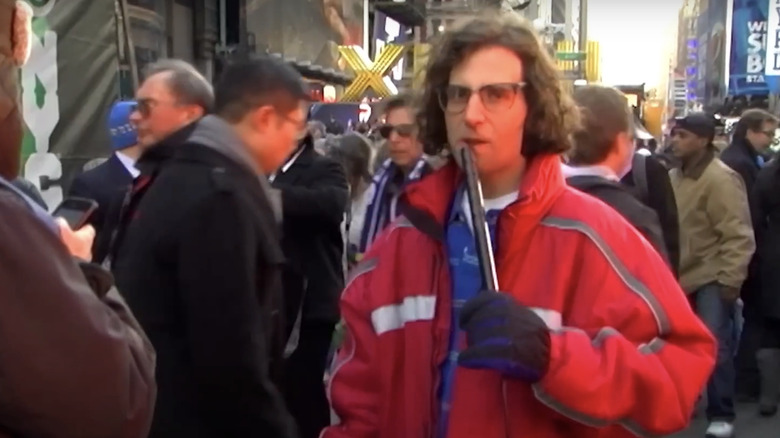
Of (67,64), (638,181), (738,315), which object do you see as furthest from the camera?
(738,315)

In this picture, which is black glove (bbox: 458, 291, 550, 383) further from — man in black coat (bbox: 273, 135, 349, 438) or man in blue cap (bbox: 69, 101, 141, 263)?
man in blue cap (bbox: 69, 101, 141, 263)

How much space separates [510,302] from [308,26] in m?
23.0

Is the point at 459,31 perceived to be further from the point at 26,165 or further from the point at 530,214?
the point at 26,165

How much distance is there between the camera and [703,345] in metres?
2.54

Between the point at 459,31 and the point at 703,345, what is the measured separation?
34.3 inches

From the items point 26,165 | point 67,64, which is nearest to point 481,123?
point 26,165

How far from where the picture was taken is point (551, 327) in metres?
2.45

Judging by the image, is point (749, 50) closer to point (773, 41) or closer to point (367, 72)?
point (773, 41)

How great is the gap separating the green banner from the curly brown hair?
15.7ft

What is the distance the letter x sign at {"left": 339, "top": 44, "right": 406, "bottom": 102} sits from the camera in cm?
2527

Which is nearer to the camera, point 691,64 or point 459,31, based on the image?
point 459,31

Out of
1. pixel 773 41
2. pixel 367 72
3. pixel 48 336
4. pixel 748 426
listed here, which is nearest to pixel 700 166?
pixel 748 426

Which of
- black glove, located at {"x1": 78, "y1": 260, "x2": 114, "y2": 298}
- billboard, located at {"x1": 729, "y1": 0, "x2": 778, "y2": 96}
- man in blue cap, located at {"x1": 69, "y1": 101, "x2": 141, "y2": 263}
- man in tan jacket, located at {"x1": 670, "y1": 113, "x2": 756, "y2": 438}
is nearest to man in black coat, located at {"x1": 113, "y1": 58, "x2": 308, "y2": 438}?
black glove, located at {"x1": 78, "y1": 260, "x2": 114, "y2": 298}

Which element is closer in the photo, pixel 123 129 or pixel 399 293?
pixel 399 293
